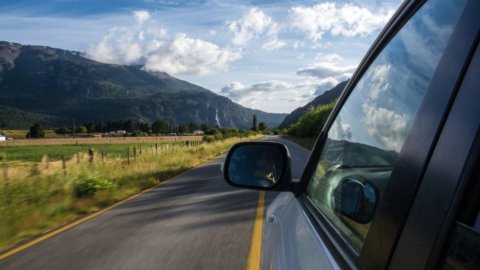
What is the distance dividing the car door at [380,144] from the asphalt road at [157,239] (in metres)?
3.64

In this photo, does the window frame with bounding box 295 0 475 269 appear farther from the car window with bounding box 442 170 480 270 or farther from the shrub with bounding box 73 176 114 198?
the shrub with bounding box 73 176 114 198

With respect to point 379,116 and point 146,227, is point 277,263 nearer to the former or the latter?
point 379,116

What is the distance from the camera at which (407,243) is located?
1143 millimetres

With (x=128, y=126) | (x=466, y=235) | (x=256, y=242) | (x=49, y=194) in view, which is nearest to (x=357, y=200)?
(x=466, y=235)

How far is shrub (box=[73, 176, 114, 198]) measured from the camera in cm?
1401

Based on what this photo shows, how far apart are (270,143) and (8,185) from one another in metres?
11.2

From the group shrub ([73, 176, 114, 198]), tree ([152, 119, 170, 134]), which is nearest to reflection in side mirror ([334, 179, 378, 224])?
shrub ([73, 176, 114, 198])

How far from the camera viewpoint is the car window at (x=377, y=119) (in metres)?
1.37

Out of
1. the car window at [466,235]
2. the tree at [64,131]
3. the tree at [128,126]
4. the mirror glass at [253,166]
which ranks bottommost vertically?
the tree at [64,131]

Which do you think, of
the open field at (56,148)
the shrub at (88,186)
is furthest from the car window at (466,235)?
the open field at (56,148)

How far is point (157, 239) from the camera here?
745 centimetres

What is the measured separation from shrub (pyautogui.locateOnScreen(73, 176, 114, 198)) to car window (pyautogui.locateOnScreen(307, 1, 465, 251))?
12.3 metres

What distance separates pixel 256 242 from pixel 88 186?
8.29m

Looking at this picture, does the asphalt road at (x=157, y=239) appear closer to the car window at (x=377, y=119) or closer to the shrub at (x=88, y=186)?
the shrub at (x=88, y=186)
